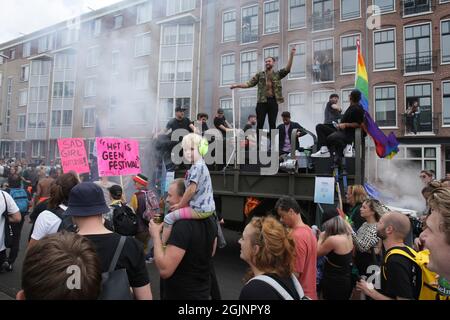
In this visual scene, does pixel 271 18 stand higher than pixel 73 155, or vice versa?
pixel 271 18

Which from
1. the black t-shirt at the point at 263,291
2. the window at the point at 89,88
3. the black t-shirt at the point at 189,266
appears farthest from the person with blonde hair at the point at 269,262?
the window at the point at 89,88

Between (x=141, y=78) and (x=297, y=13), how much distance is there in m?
9.88

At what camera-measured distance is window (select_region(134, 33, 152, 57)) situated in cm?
1953

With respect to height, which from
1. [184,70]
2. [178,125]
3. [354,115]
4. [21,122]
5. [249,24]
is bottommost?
[354,115]

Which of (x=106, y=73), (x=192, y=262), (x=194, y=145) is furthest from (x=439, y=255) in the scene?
(x=106, y=73)

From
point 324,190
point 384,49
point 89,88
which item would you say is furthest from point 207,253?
point 89,88

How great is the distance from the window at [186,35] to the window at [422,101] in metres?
12.2

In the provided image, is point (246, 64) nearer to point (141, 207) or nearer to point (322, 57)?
point (322, 57)

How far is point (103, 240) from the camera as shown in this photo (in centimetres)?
172

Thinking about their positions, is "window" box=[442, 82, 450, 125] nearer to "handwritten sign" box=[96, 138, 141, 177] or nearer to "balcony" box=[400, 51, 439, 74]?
"balcony" box=[400, 51, 439, 74]

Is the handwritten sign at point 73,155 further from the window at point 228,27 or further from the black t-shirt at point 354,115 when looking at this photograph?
the window at point 228,27

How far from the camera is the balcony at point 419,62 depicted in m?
15.6

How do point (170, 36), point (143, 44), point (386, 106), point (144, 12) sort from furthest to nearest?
point (170, 36) < point (143, 44) < point (144, 12) < point (386, 106)
